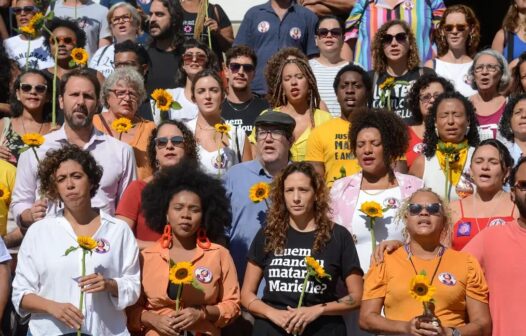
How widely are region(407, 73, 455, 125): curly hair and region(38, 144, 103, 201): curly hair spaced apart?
3.47 metres

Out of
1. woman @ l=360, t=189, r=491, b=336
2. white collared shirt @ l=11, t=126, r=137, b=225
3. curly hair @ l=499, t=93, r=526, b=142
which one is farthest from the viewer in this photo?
curly hair @ l=499, t=93, r=526, b=142

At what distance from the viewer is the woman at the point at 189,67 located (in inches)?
491

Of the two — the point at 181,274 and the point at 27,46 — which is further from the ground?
the point at 27,46

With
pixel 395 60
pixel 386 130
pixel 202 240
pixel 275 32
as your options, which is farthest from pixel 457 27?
pixel 202 240

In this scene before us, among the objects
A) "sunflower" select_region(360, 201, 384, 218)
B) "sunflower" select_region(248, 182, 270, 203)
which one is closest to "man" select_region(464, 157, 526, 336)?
"sunflower" select_region(360, 201, 384, 218)

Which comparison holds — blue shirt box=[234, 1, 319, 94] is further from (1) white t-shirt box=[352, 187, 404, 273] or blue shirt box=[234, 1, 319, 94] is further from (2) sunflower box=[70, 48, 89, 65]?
(1) white t-shirt box=[352, 187, 404, 273]

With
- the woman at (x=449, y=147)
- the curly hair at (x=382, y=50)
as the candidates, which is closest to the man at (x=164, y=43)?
the curly hair at (x=382, y=50)

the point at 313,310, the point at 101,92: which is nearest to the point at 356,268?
the point at 313,310

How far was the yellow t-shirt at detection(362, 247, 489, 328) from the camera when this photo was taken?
29.4 ft

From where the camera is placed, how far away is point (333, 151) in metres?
11.1

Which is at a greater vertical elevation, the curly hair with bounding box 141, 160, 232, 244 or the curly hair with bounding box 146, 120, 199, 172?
the curly hair with bounding box 146, 120, 199, 172

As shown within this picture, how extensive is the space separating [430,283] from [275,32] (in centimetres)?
536

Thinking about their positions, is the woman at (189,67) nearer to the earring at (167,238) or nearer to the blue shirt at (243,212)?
the blue shirt at (243,212)

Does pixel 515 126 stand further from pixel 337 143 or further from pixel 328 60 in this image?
pixel 328 60
